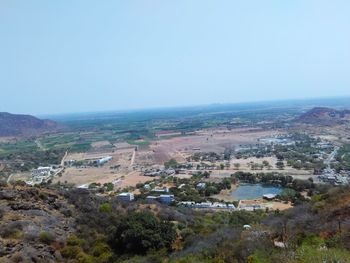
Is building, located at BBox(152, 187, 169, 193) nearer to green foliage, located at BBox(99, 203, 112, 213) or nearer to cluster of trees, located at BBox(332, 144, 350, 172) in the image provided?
green foliage, located at BBox(99, 203, 112, 213)

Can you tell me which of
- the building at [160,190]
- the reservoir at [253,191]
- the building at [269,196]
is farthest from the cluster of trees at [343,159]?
the building at [160,190]

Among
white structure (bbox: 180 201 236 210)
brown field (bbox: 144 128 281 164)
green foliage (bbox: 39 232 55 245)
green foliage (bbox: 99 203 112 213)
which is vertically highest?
green foliage (bbox: 39 232 55 245)

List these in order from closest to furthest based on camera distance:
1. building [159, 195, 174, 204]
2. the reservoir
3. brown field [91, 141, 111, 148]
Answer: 1. building [159, 195, 174, 204]
2. the reservoir
3. brown field [91, 141, 111, 148]

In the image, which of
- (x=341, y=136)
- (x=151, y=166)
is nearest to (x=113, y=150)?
(x=151, y=166)

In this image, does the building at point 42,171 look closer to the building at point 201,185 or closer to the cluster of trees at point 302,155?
the building at point 201,185

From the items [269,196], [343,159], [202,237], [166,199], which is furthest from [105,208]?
[343,159]

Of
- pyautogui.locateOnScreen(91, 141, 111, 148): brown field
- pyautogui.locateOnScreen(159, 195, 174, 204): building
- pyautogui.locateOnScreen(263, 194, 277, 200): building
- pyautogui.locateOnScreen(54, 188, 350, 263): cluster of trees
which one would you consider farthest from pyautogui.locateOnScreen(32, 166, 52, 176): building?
pyautogui.locateOnScreen(54, 188, 350, 263): cluster of trees
